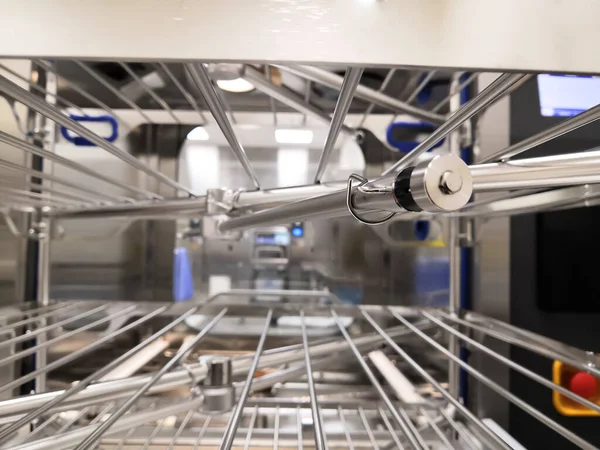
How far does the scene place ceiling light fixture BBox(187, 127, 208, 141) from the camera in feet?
3.52

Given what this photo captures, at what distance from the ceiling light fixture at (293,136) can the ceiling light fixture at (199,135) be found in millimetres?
211

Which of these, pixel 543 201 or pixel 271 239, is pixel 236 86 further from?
pixel 543 201

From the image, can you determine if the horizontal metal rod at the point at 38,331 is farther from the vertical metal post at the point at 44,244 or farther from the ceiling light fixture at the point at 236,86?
the ceiling light fixture at the point at 236,86

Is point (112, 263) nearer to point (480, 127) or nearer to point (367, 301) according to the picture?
point (367, 301)

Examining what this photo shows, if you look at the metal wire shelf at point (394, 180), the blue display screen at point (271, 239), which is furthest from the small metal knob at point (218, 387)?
the blue display screen at point (271, 239)

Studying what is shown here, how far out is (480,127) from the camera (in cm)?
89

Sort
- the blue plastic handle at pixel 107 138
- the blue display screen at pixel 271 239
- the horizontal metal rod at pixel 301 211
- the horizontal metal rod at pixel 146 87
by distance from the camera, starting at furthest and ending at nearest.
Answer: the blue display screen at pixel 271 239
the blue plastic handle at pixel 107 138
the horizontal metal rod at pixel 146 87
the horizontal metal rod at pixel 301 211

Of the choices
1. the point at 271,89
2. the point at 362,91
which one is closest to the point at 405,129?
the point at 362,91

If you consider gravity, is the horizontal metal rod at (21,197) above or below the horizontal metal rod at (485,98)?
below

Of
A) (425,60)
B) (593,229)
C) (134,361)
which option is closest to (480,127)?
(593,229)

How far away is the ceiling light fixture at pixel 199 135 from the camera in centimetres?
107

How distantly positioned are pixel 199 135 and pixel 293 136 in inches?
10.8

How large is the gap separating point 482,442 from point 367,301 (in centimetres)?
42

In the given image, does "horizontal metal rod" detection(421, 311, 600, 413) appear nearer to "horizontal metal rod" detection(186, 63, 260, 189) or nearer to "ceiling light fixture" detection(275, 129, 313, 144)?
"horizontal metal rod" detection(186, 63, 260, 189)
